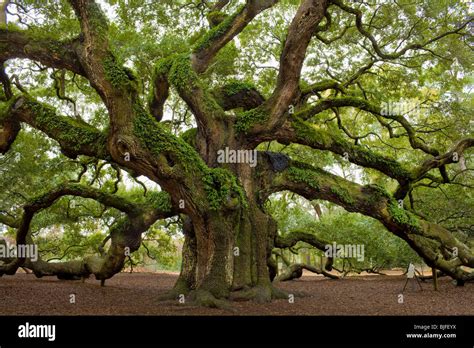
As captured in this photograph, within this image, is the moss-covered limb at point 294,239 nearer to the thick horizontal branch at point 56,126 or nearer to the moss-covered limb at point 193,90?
the moss-covered limb at point 193,90

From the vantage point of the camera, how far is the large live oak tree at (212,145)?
8172 mm

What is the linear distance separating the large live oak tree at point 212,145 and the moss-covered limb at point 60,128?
0.07 feet

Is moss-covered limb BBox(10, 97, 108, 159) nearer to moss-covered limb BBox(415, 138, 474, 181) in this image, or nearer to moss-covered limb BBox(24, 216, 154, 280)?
moss-covered limb BBox(24, 216, 154, 280)

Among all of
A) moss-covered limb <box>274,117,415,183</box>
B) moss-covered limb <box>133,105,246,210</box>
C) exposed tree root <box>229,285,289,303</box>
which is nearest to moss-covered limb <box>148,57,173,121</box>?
moss-covered limb <box>133,105,246,210</box>

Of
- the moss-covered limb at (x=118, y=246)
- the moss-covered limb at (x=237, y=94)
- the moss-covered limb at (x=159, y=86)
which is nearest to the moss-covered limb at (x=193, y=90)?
the moss-covered limb at (x=159, y=86)

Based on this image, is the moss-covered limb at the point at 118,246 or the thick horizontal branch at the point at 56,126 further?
the moss-covered limb at the point at 118,246

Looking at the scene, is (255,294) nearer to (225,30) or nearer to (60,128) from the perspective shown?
(60,128)

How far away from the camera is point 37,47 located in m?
9.37

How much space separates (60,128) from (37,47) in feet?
5.98

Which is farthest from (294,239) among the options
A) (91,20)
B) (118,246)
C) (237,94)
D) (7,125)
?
(91,20)

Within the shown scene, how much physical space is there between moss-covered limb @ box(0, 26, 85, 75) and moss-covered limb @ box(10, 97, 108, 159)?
3.33ft

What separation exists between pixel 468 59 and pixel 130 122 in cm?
983
